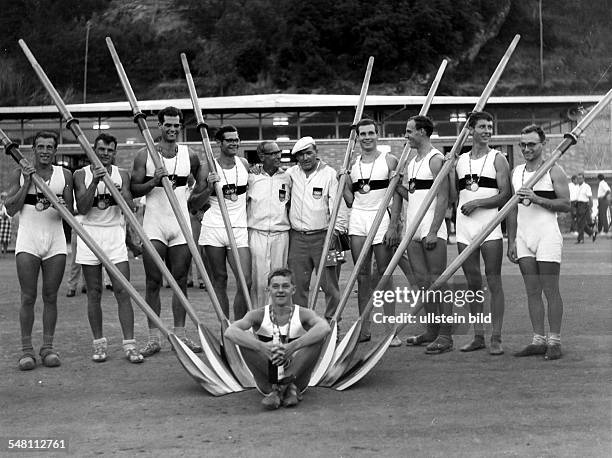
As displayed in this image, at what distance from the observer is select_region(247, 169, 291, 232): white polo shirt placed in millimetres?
6672

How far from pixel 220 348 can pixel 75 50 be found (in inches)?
403

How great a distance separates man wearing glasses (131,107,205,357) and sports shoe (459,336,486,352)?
6.44 ft

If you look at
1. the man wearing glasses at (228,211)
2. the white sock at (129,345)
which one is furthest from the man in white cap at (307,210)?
the white sock at (129,345)

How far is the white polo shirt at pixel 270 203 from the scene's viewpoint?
6.67 meters

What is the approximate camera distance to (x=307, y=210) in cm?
664

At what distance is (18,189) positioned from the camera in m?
6.05

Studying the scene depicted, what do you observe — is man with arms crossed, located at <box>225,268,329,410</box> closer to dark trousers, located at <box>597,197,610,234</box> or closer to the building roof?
the building roof

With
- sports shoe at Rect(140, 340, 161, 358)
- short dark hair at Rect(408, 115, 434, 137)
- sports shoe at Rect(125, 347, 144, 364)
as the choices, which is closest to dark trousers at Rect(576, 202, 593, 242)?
short dark hair at Rect(408, 115, 434, 137)

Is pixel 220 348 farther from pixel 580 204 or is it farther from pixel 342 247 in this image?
pixel 580 204

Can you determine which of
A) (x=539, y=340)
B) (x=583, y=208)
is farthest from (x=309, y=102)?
(x=539, y=340)

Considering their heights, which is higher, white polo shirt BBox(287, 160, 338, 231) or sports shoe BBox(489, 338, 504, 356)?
white polo shirt BBox(287, 160, 338, 231)

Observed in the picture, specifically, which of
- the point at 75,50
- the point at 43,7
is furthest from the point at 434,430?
the point at 75,50

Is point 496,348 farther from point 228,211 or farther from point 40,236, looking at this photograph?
point 40,236

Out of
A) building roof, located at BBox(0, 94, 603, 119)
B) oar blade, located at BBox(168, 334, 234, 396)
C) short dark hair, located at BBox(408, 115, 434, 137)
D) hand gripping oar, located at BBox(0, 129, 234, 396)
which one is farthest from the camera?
building roof, located at BBox(0, 94, 603, 119)
